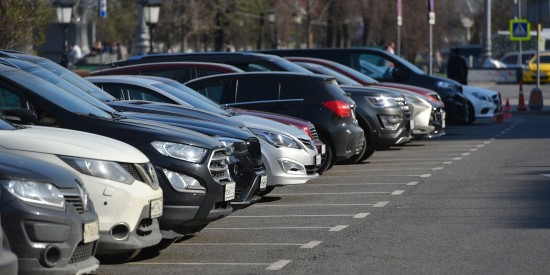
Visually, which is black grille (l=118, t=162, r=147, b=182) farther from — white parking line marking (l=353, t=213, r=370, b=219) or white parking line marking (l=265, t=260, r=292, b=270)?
white parking line marking (l=353, t=213, r=370, b=219)

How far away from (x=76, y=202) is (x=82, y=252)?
33 centimetres

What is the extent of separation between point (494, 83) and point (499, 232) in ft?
134

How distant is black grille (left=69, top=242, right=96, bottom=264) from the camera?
25.3ft

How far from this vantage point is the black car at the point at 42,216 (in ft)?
23.6

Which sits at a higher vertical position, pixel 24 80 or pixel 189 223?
pixel 24 80

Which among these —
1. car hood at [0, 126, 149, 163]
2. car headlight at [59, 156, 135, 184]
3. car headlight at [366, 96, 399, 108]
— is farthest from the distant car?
car headlight at [59, 156, 135, 184]

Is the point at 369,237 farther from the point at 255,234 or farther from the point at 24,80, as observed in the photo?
the point at 24,80

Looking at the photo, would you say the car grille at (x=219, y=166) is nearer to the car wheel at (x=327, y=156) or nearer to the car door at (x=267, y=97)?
the car wheel at (x=327, y=156)

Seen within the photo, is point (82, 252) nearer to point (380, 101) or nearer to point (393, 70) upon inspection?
point (380, 101)

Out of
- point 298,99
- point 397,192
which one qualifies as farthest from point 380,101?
point 397,192

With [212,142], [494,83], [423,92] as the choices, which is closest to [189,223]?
[212,142]

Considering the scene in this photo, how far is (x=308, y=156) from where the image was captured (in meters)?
13.9

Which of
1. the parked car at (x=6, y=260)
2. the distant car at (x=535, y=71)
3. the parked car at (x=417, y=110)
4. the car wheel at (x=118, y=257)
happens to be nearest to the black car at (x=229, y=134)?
the car wheel at (x=118, y=257)

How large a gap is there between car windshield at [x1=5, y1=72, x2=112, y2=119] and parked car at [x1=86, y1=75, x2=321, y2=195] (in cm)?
274
